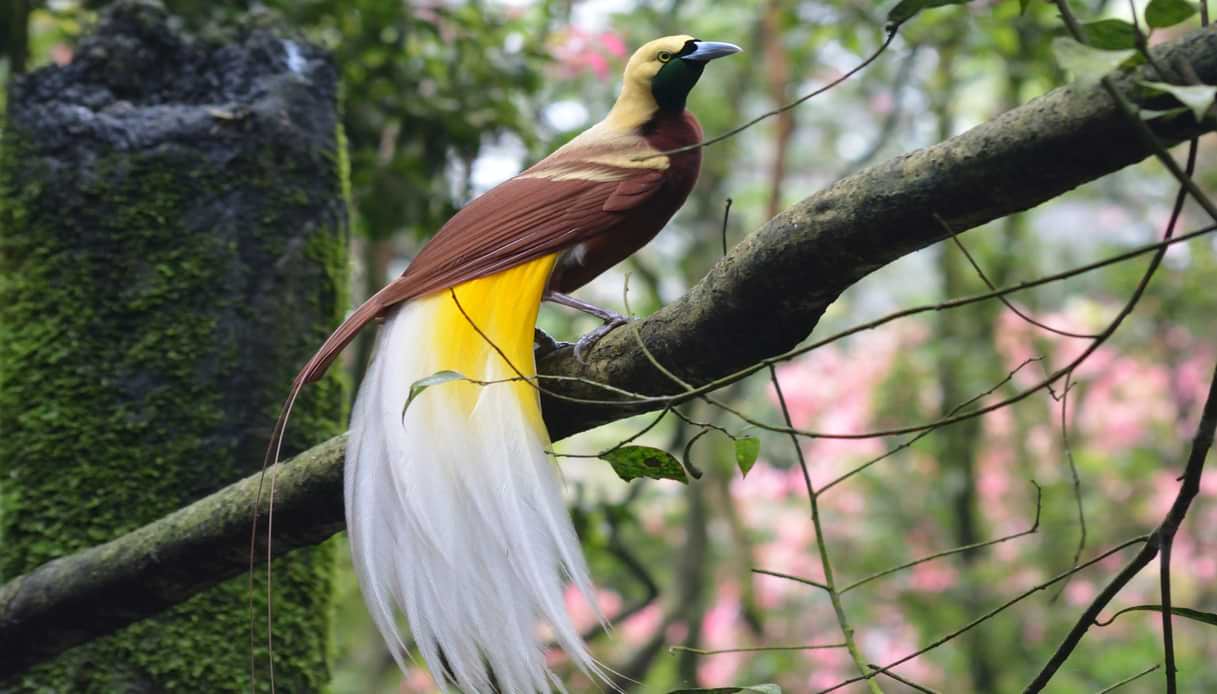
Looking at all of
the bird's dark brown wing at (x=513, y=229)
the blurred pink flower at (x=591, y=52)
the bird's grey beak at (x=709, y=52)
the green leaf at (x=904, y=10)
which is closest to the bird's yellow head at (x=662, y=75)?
the bird's grey beak at (x=709, y=52)

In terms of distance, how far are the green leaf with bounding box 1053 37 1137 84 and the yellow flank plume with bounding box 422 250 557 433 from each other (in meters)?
0.81

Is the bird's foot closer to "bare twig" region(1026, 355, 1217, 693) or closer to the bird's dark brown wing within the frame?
the bird's dark brown wing

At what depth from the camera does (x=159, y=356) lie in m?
2.12

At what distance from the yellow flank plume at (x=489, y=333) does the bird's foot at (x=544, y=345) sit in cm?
10

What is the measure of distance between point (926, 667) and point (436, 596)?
179 inches

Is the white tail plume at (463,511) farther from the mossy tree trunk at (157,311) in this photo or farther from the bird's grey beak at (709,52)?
the mossy tree trunk at (157,311)

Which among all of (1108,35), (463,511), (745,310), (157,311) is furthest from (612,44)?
(1108,35)

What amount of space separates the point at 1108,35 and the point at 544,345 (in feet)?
2.95

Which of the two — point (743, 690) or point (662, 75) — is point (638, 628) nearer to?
point (662, 75)

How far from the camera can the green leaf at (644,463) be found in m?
1.32

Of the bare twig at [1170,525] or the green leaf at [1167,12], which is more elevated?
the green leaf at [1167,12]

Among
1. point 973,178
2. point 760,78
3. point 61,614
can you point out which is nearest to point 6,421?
point 61,614

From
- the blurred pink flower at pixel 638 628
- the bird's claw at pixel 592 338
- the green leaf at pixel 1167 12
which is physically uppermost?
the green leaf at pixel 1167 12

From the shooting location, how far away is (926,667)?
555 centimetres
